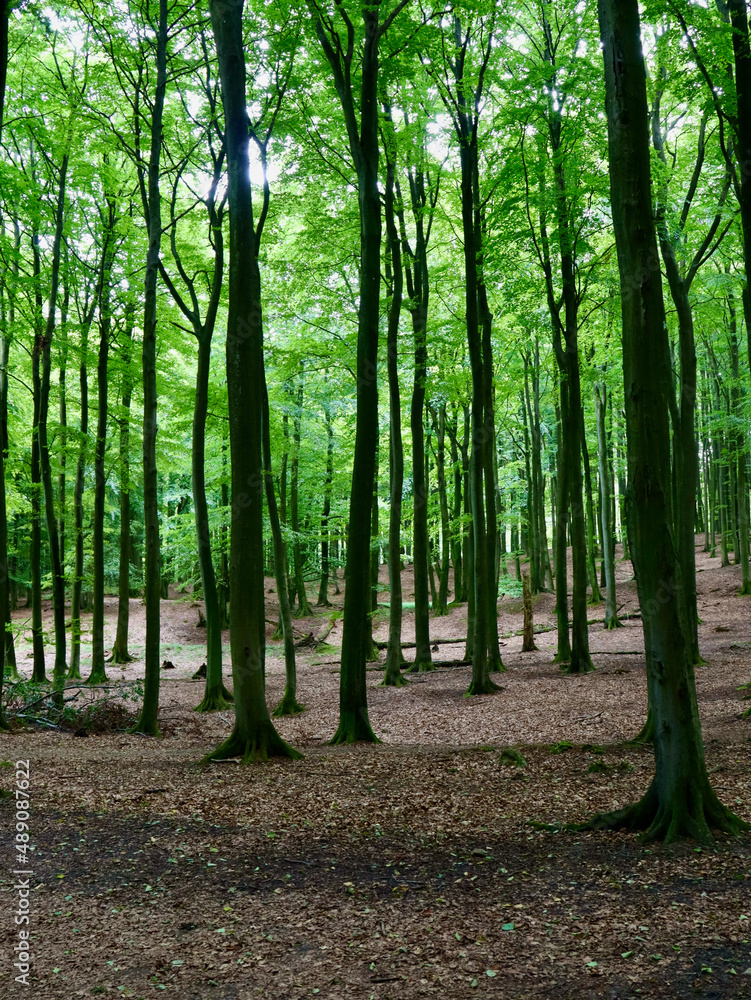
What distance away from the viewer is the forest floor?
3186mm

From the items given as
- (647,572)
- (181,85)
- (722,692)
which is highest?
(181,85)

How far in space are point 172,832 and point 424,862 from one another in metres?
2.04

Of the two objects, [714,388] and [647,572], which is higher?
[714,388]

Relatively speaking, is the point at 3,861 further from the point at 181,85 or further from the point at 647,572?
the point at 181,85

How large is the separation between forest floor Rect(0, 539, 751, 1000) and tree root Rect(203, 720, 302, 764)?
259mm

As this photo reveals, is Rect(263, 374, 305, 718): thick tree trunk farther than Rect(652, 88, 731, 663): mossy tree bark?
Yes

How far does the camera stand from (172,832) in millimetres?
5238

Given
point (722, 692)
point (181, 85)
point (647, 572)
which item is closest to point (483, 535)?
point (722, 692)

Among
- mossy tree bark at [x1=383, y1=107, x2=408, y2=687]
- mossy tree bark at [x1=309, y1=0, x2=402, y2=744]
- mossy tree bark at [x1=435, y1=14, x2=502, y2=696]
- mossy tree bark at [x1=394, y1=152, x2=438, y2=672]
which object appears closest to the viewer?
mossy tree bark at [x1=309, y1=0, x2=402, y2=744]

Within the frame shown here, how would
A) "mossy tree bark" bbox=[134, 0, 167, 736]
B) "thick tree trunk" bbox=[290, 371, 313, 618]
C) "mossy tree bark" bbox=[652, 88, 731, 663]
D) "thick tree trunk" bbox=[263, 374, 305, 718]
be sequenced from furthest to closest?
"thick tree trunk" bbox=[290, 371, 313, 618] → "thick tree trunk" bbox=[263, 374, 305, 718] → "mossy tree bark" bbox=[652, 88, 731, 663] → "mossy tree bark" bbox=[134, 0, 167, 736]

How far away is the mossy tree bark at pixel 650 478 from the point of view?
463cm

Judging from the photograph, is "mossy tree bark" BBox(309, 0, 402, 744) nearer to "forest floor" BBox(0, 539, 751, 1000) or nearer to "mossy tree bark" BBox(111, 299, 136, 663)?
"forest floor" BBox(0, 539, 751, 1000)

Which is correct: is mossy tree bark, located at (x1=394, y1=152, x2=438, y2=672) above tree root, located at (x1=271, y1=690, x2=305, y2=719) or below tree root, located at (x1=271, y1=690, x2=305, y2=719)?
above

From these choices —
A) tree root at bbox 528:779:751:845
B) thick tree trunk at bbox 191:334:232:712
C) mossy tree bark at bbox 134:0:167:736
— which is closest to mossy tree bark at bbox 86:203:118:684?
thick tree trunk at bbox 191:334:232:712
